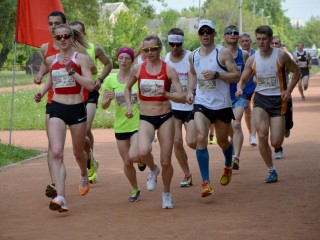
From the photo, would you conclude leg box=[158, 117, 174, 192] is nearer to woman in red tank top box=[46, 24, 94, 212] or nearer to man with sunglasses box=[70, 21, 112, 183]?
woman in red tank top box=[46, 24, 94, 212]

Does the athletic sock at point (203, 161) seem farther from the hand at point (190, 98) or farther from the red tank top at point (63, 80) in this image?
the red tank top at point (63, 80)

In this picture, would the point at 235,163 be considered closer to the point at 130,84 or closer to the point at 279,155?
the point at 279,155

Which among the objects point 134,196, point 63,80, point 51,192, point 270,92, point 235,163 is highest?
point 63,80

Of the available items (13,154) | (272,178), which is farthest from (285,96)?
(13,154)

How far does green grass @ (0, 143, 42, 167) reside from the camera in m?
16.4

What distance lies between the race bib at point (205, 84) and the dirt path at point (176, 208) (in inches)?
50.9

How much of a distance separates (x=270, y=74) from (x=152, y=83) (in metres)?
2.55

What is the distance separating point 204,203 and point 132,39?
282 feet

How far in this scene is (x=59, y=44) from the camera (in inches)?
413

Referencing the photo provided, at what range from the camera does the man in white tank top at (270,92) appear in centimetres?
1256

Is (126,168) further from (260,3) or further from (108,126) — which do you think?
(260,3)

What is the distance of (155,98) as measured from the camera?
35.1 ft

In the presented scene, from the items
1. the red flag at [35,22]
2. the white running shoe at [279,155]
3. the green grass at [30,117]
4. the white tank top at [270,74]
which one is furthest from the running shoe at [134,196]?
the green grass at [30,117]

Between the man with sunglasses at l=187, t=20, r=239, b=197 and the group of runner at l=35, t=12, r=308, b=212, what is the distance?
0.01 meters
